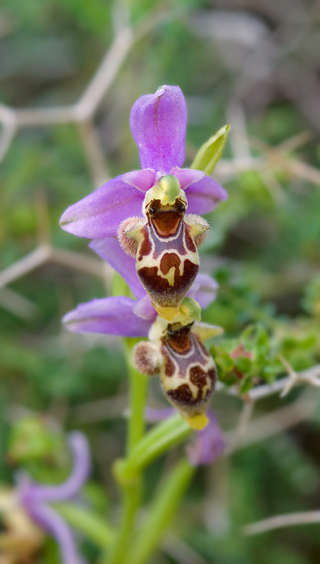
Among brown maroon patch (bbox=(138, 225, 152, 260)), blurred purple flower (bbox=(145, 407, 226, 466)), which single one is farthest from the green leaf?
blurred purple flower (bbox=(145, 407, 226, 466))

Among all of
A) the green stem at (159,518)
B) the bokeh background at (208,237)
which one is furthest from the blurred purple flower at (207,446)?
the bokeh background at (208,237)

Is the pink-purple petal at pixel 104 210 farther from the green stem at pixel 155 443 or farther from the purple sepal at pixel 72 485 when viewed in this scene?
the purple sepal at pixel 72 485

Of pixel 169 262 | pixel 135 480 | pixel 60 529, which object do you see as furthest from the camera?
pixel 60 529

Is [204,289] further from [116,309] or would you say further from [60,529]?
[60,529]

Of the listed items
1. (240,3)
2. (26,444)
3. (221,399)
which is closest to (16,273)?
(26,444)

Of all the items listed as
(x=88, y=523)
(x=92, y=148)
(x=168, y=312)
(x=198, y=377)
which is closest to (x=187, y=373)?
(x=198, y=377)

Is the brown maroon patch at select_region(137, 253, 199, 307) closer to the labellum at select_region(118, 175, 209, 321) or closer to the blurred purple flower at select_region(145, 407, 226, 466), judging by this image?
the labellum at select_region(118, 175, 209, 321)
